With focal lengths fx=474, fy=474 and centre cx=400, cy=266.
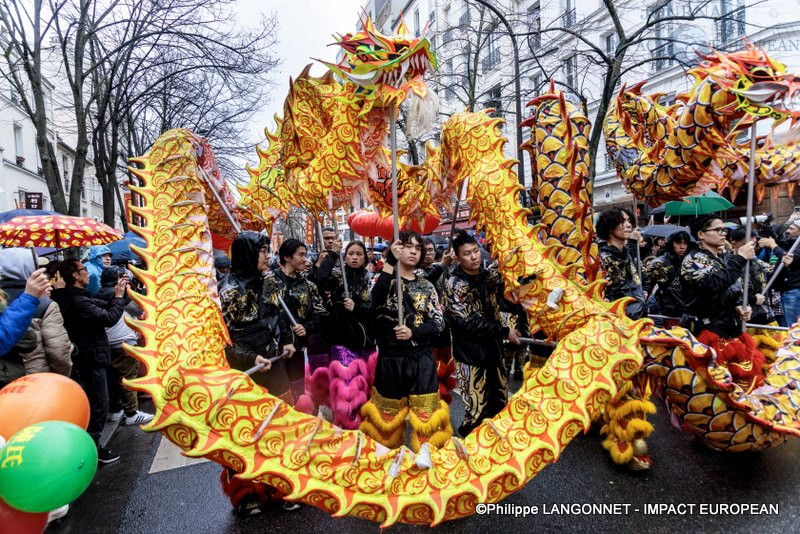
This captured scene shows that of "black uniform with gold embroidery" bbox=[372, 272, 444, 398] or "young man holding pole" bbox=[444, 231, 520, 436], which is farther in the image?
"young man holding pole" bbox=[444, 231, 520, 436]

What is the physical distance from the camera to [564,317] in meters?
2.68

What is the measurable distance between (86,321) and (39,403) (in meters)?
2.07

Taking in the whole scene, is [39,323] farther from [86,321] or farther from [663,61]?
[663,61]

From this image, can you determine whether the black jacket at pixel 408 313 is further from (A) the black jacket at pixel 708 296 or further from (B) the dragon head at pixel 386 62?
(A) the black jacket at pixel 708 296

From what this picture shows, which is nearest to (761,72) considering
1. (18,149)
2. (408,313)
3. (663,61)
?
(408,313)

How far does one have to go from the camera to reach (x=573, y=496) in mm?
3047

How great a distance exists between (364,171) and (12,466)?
251cm

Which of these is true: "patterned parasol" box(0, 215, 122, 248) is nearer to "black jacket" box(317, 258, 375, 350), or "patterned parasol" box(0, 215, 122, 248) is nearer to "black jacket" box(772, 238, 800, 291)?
"black jacket" box(317, 258, 375, 350)

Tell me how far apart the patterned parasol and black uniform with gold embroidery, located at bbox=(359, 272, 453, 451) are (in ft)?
9.12

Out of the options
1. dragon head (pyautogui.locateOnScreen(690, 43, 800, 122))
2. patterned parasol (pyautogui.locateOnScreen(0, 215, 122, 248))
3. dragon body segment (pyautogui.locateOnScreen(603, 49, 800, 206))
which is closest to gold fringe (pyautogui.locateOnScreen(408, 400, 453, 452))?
dragon body segment (pyautogui.locateOnScreen(603, 49, 800, 206))

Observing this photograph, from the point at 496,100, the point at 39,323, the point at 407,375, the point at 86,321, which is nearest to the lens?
the point at 407,375

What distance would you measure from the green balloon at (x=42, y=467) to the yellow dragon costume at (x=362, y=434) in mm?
277

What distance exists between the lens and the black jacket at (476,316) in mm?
3369

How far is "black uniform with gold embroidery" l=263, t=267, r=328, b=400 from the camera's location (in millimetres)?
3922
